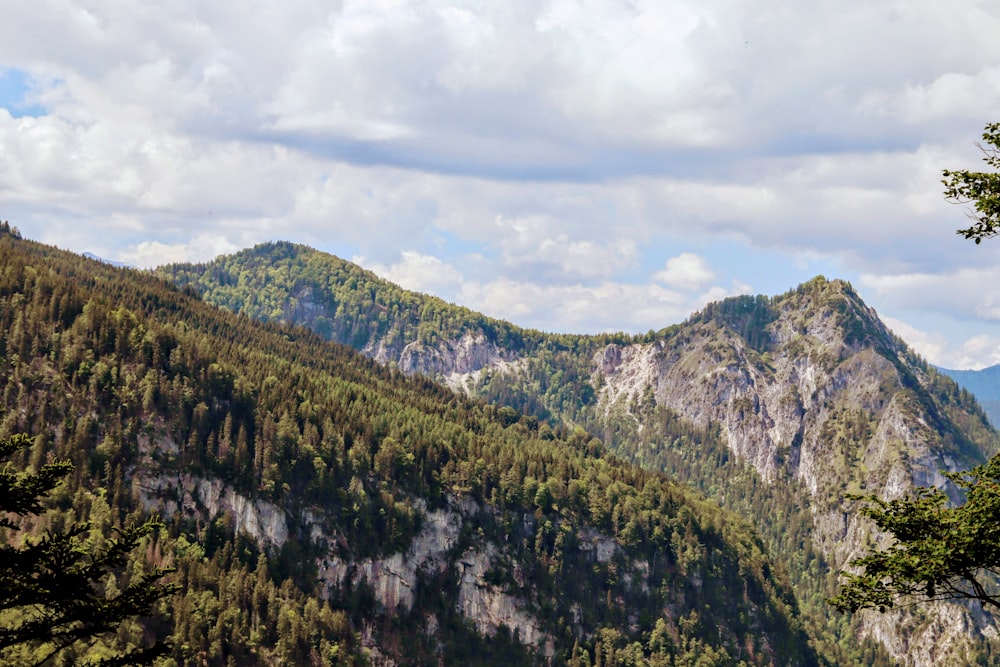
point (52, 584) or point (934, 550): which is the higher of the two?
point (934, 550)

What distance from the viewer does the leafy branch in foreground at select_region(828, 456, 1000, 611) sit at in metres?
33.1

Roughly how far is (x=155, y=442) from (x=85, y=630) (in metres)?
179

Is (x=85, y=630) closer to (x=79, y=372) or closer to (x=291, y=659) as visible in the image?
(x=291, y=659)

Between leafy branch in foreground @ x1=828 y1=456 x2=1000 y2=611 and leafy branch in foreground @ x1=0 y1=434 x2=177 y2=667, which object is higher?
leafy branch in foreground @ x1=828 y1=456 x2=1000 y2=611

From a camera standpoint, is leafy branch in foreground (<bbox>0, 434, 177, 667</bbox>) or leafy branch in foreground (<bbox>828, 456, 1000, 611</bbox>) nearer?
leafy branch in foreground (<bbox>0, 434, 177, 667</bbox>)

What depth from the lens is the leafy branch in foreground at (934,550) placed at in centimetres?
3306

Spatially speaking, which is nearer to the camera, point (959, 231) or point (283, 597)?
point (959, 231)

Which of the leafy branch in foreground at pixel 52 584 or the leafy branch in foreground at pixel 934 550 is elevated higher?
the leafy branch in foreground at pixel 934 550

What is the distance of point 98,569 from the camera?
32938mm

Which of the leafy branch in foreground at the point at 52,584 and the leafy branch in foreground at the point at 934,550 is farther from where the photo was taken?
the leafy branch in foreground at the point at 934,550

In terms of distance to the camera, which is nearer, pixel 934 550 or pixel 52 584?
pixel 52 584

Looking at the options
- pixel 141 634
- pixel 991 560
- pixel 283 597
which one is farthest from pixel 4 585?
pixel 283 597

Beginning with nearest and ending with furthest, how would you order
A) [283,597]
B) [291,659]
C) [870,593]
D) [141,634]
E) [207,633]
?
[870,593] → [141,634] → [207,633] → [291,659] → [283,597]

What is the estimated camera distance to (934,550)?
33562mm
